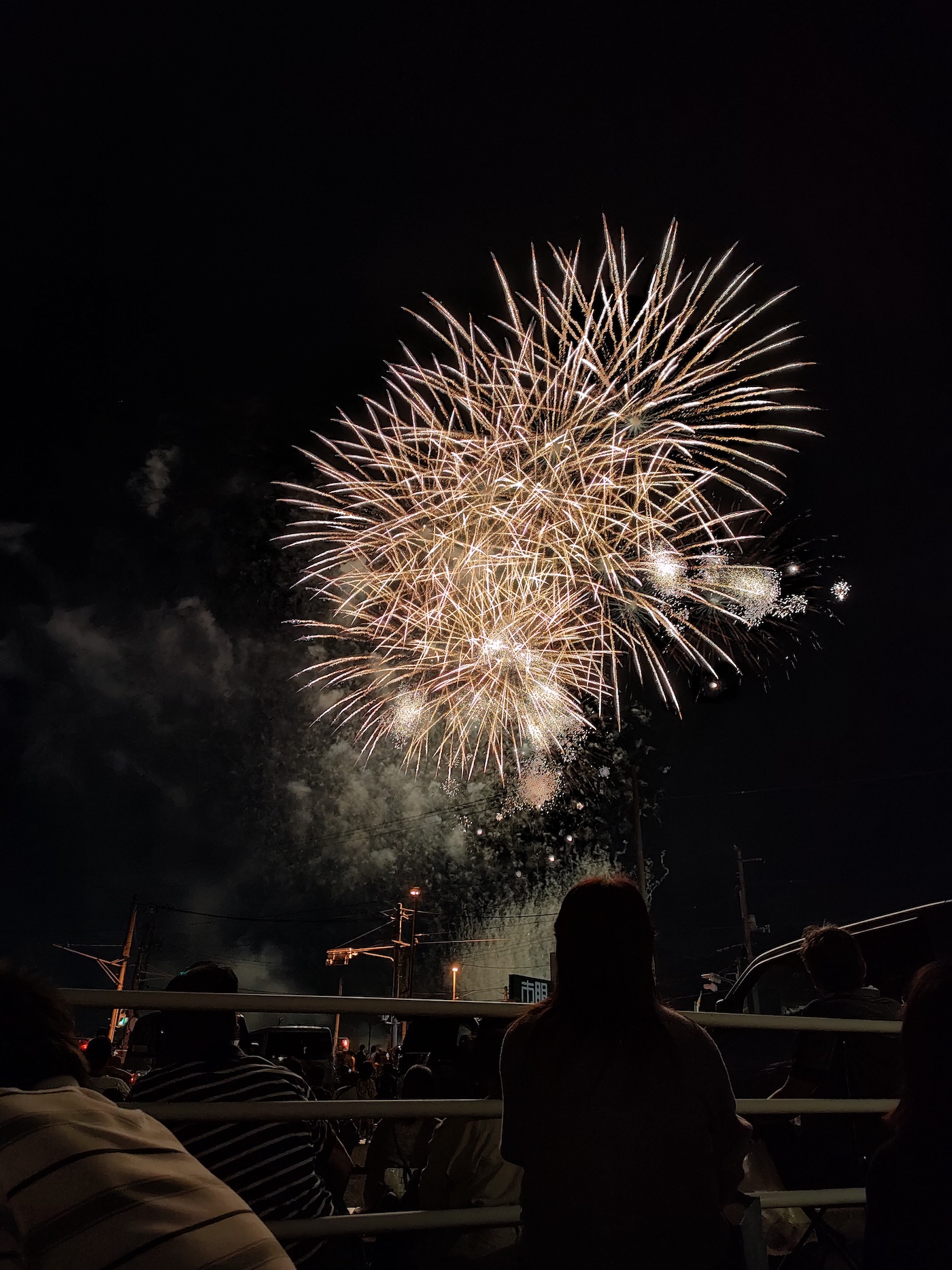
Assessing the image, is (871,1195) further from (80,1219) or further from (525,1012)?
(80,1219)

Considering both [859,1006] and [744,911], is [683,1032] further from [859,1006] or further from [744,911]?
[744,911]

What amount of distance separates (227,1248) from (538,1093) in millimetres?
1089

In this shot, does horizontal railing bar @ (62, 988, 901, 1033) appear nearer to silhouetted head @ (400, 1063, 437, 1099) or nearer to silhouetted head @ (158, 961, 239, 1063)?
silhouetted head @ (158, 961, 239, 1063)

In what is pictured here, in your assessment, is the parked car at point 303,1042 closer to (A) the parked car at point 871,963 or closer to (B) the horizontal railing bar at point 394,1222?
(A) the parked car at point 871,963

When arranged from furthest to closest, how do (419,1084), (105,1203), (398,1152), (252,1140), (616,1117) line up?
1. (419,1084)
2. (398,1152)
3. (252,1140)
4. (616,1117)
5. (105,1203)

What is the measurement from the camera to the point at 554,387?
40.2 ft

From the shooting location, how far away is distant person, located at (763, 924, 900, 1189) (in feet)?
11.1

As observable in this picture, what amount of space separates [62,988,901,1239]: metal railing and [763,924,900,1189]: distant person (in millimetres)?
638

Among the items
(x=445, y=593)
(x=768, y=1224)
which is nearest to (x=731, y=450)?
(x=445, y=593)

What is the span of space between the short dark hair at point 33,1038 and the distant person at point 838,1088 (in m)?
2.76

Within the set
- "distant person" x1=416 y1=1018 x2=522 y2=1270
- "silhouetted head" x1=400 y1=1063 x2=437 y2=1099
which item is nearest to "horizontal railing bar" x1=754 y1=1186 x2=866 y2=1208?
"distant person" x1=416 y1=1018 x2=522 y2=1270

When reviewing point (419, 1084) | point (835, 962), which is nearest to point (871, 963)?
point (835, 962)

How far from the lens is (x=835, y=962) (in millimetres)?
3795

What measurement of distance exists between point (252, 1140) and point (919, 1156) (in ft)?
6.13
